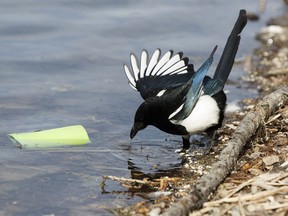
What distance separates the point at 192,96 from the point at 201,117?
0.16 meters

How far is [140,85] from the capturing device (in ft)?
18.6

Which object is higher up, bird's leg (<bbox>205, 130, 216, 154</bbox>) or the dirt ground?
bird's leg (<bbox>205, 130, 216, 154</bbox>)

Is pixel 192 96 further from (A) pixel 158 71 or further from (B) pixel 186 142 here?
(A) pixel 158 71

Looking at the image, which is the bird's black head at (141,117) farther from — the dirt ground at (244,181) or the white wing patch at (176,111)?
the dirt ground at (244,181)

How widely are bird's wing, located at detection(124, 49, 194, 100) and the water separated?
18.5 inches

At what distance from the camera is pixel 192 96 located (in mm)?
5270

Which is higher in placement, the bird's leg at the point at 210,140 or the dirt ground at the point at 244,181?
the bird's leg at the point at 210,140

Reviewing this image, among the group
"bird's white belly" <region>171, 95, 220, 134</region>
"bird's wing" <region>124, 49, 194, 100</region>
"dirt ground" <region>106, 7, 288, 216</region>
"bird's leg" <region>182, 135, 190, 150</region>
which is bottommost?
"dirt ground" <region>106, 7, 288, 216</region>

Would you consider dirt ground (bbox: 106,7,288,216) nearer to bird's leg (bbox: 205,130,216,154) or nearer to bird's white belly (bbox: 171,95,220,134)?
bird's leg (bbox: 205,130,216,154)

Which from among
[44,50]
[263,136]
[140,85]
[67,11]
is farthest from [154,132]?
[67,11]

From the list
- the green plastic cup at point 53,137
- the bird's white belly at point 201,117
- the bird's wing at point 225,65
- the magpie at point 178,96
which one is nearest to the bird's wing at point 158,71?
the magpie at point 178,96

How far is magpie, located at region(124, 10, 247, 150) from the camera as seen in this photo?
Result: 17.2 feet

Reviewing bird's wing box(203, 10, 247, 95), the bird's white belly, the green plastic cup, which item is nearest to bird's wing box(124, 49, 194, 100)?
bird's wing box(203, 10, 247, 95)

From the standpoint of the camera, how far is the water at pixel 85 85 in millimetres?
4707
